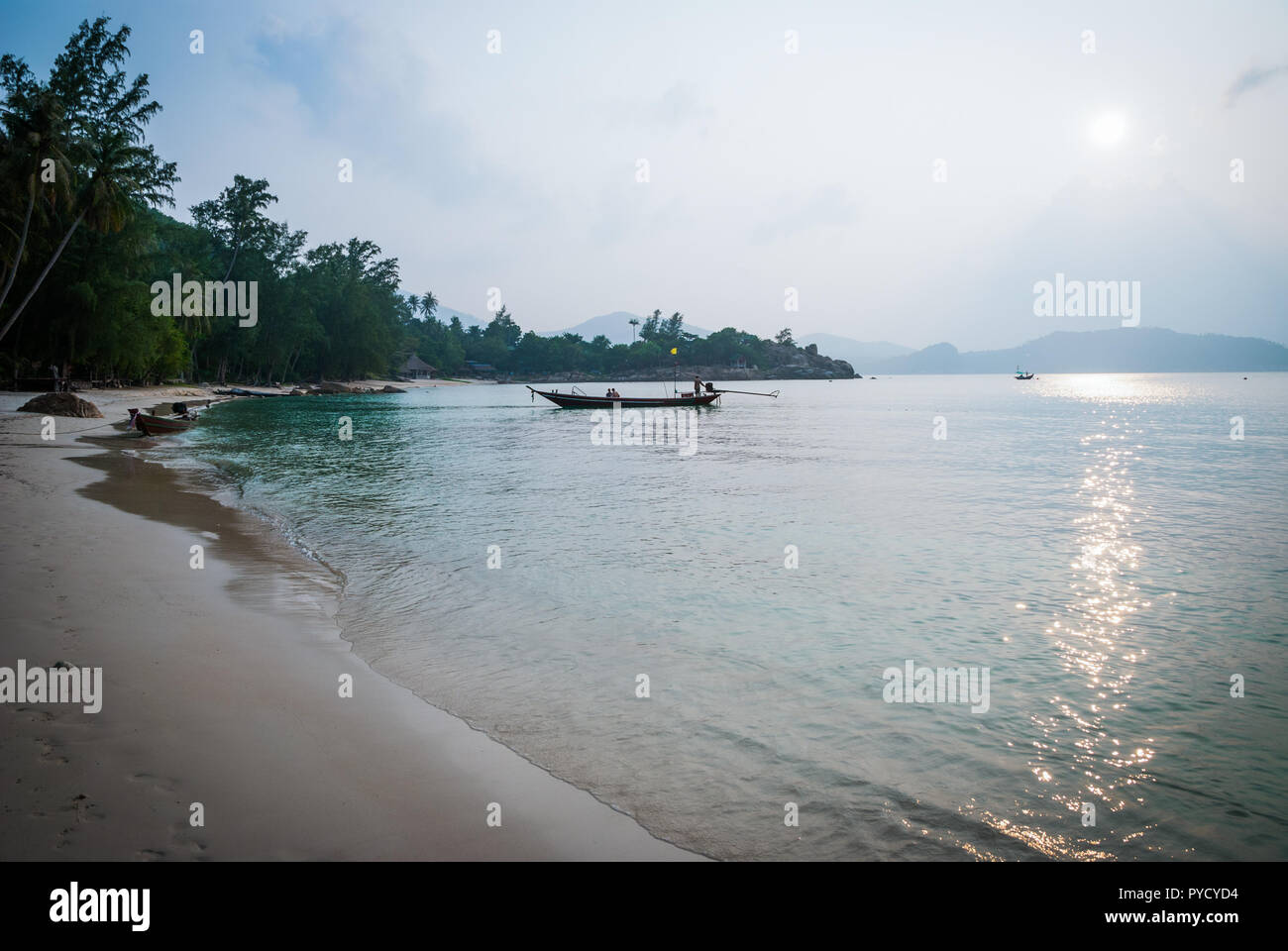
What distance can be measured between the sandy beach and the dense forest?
128 feet

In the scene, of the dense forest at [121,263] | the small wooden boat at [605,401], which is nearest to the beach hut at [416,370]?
the dense forest at [121,263]

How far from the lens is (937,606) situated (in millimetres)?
9938

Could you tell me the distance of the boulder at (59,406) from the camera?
3516cm

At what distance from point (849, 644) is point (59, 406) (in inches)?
1644

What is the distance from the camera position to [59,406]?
1398 inches

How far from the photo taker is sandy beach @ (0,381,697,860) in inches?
159

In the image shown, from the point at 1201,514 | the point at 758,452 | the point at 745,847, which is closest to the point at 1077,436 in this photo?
the point at 758,452

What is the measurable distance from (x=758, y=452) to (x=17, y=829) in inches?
1187

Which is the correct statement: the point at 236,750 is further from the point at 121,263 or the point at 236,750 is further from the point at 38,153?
the point at 121,263

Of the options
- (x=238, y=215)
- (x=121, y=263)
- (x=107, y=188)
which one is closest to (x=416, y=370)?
(x=238, y=215)

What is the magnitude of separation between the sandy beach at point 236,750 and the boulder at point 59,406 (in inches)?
1278

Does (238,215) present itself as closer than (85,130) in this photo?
No

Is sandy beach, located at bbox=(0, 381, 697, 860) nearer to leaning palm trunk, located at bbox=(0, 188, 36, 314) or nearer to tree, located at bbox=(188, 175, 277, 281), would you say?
leaning palm trunk, located at bbox=(0, 188, 36, 314)

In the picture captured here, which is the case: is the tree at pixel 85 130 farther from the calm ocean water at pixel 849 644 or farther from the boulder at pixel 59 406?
the calm ocean water at pixel 849 644
